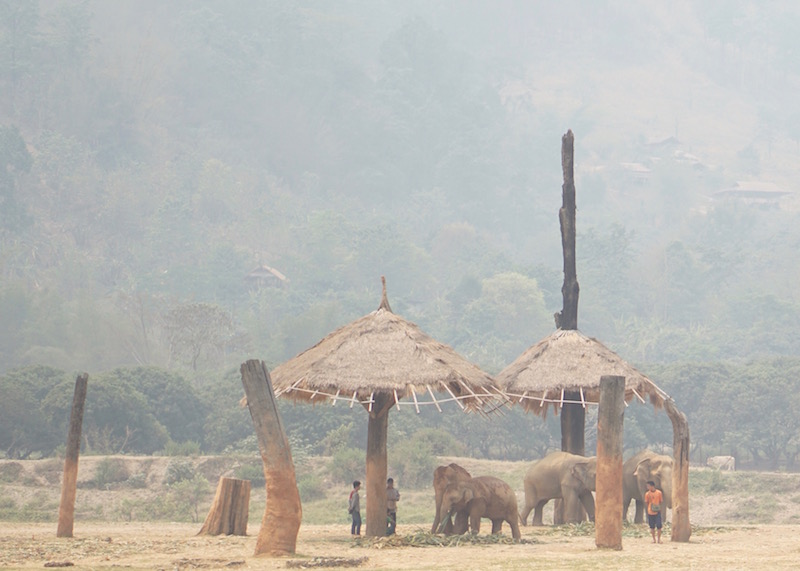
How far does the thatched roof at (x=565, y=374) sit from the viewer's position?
23.0 metres

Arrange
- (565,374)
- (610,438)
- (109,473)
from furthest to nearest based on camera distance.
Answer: (109,473) → (565,374) → (610,438)

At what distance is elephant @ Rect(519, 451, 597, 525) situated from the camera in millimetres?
22578

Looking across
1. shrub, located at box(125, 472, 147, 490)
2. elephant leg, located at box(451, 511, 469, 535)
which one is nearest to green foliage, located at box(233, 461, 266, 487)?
shrub, located at box(125, 472, 147, 490)

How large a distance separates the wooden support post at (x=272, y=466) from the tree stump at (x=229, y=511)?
145 inches

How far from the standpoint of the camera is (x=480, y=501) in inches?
768

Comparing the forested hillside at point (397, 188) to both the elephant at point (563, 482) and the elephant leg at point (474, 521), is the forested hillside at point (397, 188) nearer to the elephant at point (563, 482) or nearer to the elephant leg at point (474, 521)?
the elephant at point (563, 482)

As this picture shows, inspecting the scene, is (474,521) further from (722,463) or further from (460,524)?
(722,463)

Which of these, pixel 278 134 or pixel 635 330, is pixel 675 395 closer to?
pixel 635 330

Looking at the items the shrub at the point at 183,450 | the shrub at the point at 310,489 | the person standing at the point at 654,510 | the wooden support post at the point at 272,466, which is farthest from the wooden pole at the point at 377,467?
the shrub at the point at 183,450

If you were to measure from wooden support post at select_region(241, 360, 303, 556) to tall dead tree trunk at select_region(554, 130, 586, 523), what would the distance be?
836 centimetres

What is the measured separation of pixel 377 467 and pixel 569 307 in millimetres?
7210

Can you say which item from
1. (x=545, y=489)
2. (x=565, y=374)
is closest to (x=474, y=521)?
(x=545, y=489)

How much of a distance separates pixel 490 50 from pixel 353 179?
47619 millimetres

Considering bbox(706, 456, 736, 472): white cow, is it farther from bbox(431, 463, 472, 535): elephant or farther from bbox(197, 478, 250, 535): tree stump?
bbox(197, 478, 250, 535): tree stump
